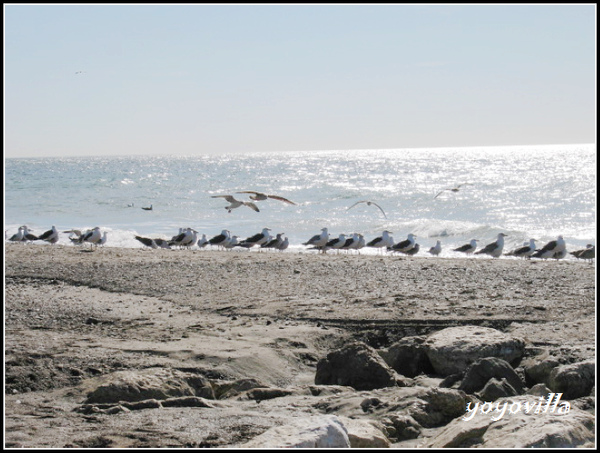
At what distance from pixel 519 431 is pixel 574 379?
1.69m

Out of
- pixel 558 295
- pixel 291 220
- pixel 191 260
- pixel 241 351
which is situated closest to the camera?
→ pixel 241 351

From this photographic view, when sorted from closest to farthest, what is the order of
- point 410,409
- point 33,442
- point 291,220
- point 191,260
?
point 33,442 < point 410,409 < point 191,260 < point 291,220

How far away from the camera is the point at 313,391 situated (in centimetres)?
620

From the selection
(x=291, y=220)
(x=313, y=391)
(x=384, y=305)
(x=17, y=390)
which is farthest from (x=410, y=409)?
(x=291, y=220)

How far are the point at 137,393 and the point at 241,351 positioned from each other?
5.25ft

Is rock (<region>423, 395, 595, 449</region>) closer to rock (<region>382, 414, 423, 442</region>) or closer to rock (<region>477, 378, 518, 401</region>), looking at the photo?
rock (<region>382, 414, 423, 442</region>)

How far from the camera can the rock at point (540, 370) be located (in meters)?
6.50

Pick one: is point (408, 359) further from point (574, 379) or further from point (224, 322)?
point (224, 322)

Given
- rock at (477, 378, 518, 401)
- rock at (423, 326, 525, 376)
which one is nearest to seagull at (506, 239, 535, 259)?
rock at (423, 326, 525, 376)

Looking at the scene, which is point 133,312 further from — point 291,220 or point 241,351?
point 291,220

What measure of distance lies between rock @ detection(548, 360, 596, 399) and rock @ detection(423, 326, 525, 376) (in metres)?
0.81

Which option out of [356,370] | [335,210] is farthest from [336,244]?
[335,210]

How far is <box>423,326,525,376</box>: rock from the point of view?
6.98m

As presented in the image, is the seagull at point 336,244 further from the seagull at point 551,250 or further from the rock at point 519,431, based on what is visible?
the rock at point 519,431
